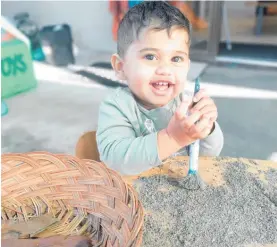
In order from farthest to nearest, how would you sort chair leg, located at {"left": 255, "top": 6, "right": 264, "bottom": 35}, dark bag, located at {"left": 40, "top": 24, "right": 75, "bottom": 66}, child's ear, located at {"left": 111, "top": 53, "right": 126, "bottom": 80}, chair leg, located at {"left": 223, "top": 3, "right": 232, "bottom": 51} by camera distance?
chair leg, located at {"left": 255, "top": 6, "right": 264, "bottom": 35}, chair leg, located at {"left": 223, "top": 3, "right": 232, "bottom": 51}, dark bag, located at {"left": 40, "top": 24, "right": 75, "bottom": 66}, child's ear, located at {"left": 111, "top": 53, "right": 126, "bottom": 80}

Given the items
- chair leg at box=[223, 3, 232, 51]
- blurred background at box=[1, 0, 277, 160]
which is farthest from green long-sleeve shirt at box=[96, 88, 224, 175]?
chair leg at box=[223, 3, 232, 51]

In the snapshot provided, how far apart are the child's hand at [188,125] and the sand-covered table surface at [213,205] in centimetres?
A: 12

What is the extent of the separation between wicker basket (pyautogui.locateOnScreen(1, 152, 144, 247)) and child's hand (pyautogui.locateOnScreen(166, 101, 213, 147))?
0.12 metres

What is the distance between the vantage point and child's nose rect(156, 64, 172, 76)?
749mm

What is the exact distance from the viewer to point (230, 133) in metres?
2.09

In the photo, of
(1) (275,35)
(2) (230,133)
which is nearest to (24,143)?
(2) (230,133)

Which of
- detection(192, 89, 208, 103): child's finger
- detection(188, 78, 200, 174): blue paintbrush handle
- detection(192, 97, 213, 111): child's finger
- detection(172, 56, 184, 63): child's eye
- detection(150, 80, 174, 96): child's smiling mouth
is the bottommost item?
detection(188, 78, 200, 174): blue paintbrush handle

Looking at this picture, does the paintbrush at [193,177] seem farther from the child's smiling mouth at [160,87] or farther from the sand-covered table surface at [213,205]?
the child's smiling mouth at [160,87]

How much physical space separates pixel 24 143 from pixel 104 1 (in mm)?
1982

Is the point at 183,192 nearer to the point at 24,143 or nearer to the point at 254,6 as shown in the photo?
the point at 24,143

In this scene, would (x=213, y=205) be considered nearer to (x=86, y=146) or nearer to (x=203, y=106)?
(x=203, y=106)

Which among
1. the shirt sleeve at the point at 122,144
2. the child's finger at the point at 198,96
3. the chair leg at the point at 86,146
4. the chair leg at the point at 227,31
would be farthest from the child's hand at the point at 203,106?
the chair leg at the point at 227,31

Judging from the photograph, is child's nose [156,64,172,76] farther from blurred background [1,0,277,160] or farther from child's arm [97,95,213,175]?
blurred background [1,0,277,160]

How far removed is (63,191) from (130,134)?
237 millimetres
